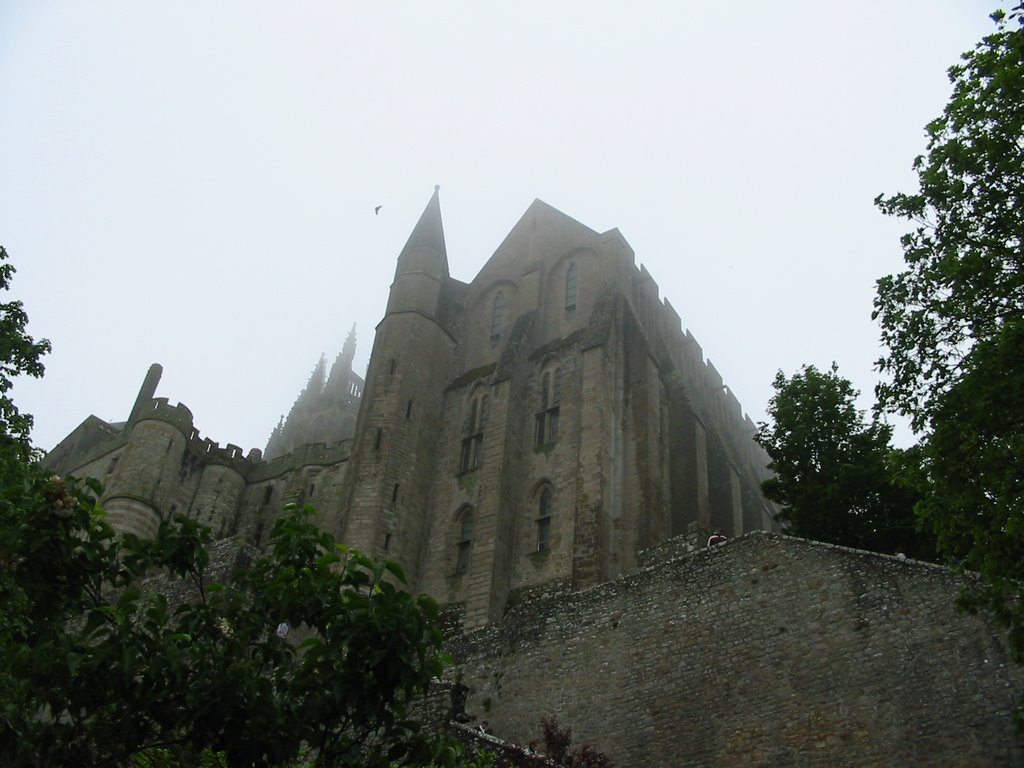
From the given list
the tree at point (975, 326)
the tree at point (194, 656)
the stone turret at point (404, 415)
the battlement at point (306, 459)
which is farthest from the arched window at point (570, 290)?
the tree at point (194, 656)

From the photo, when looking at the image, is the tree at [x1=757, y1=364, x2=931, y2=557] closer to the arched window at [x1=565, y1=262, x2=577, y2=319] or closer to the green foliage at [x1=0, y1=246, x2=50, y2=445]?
the arched window at [x1=565, y1=262, x2=577, y2=319]

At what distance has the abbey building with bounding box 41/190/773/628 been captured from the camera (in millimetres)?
27469

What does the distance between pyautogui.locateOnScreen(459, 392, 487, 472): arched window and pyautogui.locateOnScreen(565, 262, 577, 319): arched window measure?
4.08 meters

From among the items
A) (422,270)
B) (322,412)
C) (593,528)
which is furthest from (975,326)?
(322,412)

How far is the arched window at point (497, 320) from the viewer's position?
115 feet

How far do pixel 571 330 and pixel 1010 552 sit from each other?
22026 millimetres

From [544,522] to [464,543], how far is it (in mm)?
2722

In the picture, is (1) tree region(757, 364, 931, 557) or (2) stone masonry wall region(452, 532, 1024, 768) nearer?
(2) stone masonry wall region(452, 532, 1024, 768)

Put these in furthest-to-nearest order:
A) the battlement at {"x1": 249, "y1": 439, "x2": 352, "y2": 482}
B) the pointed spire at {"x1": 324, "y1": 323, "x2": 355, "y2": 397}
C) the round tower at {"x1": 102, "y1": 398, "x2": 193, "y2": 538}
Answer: the pointed spire at {"x1": 324, "y1": 323, "x2": 355, "y2": 397} < the battlement at {"x1": 249, "y1": 439, "x2": 352, "y2": 482} < the round tower at {"x1": 102, "y1": 398, "x2": 193, "y2": 538}

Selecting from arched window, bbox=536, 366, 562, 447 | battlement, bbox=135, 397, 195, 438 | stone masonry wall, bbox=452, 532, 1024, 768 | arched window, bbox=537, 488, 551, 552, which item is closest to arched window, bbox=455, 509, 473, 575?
arched window, bbox=537, 488, 551, 552

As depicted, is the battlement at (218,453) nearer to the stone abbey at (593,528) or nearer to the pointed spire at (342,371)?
the stone abbey at (593,528)

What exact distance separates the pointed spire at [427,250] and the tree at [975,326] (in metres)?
24.2

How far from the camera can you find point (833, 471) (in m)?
23.6

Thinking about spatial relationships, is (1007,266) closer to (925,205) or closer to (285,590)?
(925,205)
